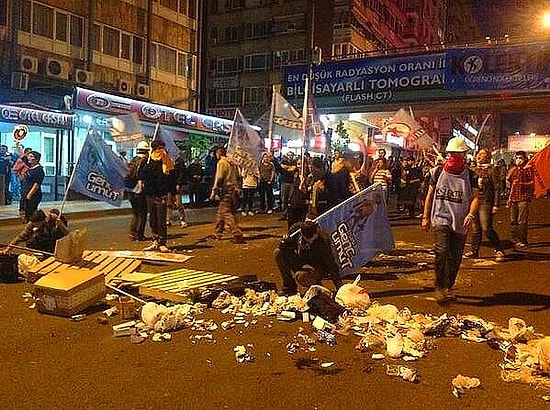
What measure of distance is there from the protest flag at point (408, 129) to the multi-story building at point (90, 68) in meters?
8.48

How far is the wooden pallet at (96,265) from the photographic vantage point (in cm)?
741

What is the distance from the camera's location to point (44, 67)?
23.8 m

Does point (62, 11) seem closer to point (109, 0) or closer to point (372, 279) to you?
point (109, 0)

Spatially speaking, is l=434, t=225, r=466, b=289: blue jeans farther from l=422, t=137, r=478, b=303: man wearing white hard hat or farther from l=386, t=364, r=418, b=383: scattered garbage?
l=386, t=364, r=418, b=383: scattered garbage

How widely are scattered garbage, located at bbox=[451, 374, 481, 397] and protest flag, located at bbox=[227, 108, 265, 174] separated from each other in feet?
32.0

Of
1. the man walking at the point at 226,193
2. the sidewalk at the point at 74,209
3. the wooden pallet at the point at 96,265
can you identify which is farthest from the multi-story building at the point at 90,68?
the wooden pallet at the point at 96,265

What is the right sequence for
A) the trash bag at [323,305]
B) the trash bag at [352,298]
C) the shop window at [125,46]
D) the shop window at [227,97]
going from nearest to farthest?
the trash bag at [323,305] < the trash bag at [352,298] < the shop window at [125,46] < the shop window at [227,97]

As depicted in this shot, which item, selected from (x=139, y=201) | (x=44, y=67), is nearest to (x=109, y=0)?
(x=44, y=67)

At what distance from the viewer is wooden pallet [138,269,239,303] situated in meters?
6.93

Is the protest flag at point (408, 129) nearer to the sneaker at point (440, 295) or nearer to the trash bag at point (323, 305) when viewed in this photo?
the sneaker at point (440, 295)

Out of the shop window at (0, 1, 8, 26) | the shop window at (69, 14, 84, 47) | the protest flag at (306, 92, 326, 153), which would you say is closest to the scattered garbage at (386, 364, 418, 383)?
the protest flag at (306, 92, 326, 153)

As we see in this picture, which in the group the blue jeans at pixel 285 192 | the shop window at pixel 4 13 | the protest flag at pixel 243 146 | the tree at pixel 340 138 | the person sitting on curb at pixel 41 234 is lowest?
the person sitting on curb at pixel 41 234

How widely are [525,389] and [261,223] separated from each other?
1179cm

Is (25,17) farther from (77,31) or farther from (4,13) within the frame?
(77,31)
